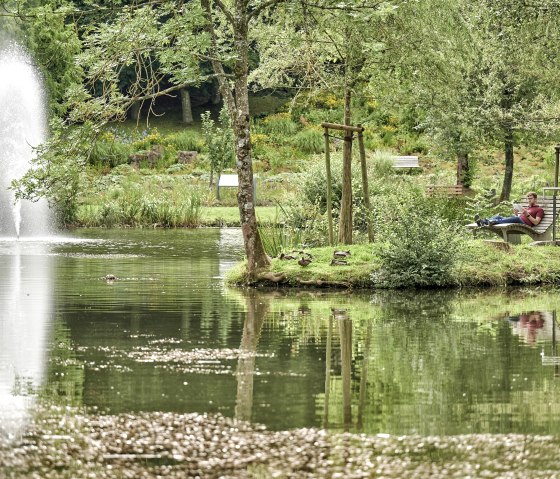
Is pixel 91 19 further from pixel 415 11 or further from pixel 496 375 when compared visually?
pixel 496 375

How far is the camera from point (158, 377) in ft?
38.9

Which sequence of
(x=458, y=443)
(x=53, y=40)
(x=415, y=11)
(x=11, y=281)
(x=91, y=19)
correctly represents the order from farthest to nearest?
(x=53, y=40), (x=415, y=11), (x=11, y=281), (x=91, y=19), (x=458, y=443)

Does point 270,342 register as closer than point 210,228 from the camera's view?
Yes

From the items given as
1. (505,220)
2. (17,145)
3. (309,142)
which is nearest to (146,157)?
(309,142)

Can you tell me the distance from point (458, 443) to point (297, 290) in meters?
12.2

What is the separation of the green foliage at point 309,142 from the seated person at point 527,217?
1305 inches

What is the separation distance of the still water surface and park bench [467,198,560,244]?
2872mm

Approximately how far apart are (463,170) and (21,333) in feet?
108

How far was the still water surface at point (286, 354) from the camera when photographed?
10391 millimetres

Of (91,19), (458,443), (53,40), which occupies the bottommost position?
(458,443)

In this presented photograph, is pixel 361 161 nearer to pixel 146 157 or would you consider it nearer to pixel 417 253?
pixel 417 253

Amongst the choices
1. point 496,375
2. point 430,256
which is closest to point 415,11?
point 430,256

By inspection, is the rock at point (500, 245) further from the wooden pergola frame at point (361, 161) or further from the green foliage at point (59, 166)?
the green foliage at point (59, 166)

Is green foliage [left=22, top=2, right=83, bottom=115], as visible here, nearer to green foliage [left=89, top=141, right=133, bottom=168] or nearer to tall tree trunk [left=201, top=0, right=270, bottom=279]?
green foliage [left=89, top=141, right=133, bottom=168]
